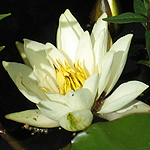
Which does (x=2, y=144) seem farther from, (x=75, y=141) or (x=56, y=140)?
(x=75, y=141)

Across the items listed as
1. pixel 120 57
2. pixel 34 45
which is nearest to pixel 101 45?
pixel 120 57

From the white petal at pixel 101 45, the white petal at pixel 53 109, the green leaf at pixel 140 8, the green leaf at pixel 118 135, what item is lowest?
the green leaf at pixel 118 135

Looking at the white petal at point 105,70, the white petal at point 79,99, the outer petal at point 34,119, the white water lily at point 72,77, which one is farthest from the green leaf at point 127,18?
the outer petal at point 34,119

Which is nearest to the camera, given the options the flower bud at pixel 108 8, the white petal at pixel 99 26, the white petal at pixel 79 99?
the white petal at pixel 79 99

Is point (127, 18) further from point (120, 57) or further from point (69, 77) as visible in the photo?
point (69, 77)

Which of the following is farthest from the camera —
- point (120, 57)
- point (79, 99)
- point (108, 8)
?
point (108, 8)

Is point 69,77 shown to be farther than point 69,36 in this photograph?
No

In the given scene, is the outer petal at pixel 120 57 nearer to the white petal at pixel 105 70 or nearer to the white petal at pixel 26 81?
the white petal at pixel 105 70
